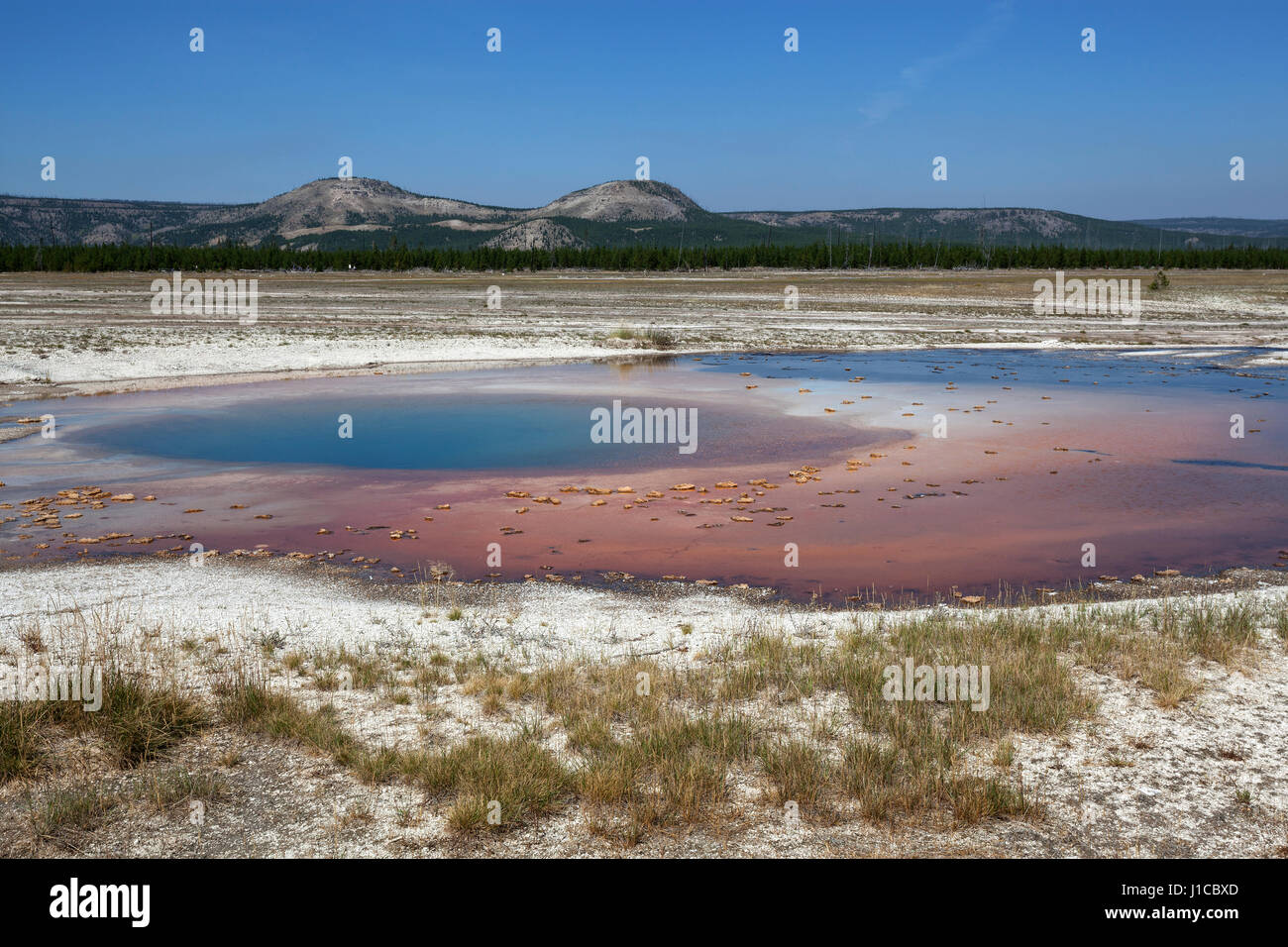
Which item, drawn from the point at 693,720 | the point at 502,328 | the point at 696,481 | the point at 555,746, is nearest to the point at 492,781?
the point at 555,746

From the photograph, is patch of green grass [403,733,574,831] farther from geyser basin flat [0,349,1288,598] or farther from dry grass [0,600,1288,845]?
geyser basin flat [0,349,1288,598]

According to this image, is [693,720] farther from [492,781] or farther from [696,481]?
[696,481]

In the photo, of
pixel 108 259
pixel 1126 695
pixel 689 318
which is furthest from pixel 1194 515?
pixel 108 259

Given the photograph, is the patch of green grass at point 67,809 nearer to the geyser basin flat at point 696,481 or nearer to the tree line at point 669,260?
the geyser basin flat at point 696,481

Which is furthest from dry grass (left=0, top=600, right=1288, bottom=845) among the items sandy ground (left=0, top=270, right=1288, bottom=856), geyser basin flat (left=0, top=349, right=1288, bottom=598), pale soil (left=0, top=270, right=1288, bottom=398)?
pale soil (left=0, top=270, right=1288, bottom=398)
